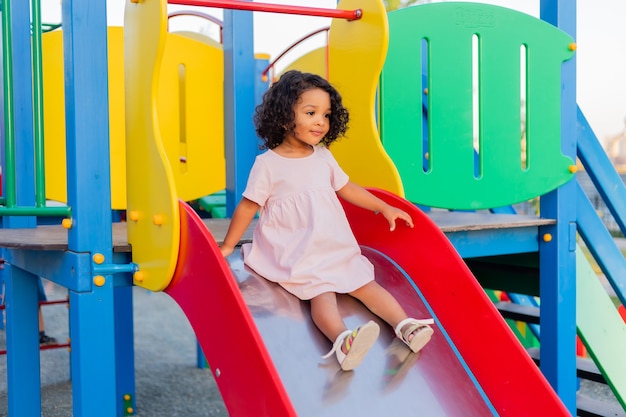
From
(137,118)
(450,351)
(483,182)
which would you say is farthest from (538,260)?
(137,118)

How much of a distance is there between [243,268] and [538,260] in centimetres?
204

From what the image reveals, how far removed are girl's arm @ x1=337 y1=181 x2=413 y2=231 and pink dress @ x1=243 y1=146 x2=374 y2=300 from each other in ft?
0.33

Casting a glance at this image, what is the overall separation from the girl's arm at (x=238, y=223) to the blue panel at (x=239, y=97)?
1102 mm

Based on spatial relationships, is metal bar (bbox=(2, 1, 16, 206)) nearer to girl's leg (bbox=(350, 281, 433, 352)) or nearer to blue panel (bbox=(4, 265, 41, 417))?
blue panel (bbox=(4, 265, 41, 417))

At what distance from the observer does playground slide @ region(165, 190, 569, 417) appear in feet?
6.42

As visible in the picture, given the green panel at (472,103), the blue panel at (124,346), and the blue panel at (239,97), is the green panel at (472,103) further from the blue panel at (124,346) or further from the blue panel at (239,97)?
the blue panel at (124,346)

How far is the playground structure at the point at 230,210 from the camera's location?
2184 mm

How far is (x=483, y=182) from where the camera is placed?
3.38 m

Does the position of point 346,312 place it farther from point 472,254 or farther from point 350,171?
point 472,254

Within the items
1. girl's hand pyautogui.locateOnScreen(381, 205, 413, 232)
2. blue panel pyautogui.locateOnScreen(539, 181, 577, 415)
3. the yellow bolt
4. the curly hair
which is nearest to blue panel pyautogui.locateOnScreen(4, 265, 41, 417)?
the yellow bolt

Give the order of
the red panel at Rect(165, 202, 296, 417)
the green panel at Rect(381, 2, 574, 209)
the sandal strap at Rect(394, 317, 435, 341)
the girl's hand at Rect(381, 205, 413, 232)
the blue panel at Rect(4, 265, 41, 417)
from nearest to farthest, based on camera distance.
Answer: the red panel at Rect(165, 202, 296, 417) < the sandal strap at Rect(394, 317, 435, 341) < the girl's hand at Rect(381, 205, 413, 232) < the blue panel at Rect(4, 265, 41, 417) < the green panel at Rect(381, 2, 574, 209)

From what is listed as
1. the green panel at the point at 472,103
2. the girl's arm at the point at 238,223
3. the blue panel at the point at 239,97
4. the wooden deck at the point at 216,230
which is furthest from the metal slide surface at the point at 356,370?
the blue panel at the point at 239,97

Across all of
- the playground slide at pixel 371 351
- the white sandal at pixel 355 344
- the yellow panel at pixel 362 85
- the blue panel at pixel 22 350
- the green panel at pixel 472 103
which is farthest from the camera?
the green panel at pixel 472 103

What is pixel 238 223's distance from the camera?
7.88ft
